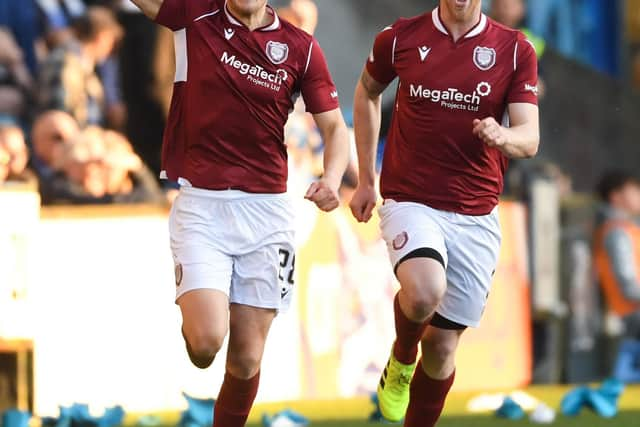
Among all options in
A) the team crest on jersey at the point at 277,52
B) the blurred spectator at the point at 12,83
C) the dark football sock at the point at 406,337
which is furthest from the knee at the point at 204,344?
the blurred spectator at the point at 12,83

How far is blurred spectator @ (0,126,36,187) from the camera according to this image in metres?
10.9

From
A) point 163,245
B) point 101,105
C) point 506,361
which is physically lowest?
point 506,361

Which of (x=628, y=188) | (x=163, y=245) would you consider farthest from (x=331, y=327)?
(x=628, y=188)

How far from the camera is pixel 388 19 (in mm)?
13766

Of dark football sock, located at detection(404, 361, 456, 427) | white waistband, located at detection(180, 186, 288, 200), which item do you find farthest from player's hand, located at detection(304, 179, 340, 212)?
dark football sock, located at detection(404, 361, 456, 427)

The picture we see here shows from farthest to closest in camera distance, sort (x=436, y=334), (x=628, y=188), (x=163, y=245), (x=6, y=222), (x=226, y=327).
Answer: (x=628, y=188)
(x=163, y=245)
(x=6, y=222)
(x=436, y=334)
(x=226, y=327)

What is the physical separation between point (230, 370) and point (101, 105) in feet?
13.9

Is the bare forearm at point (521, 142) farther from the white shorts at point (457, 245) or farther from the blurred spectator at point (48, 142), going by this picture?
the blurred spectator at point (48, 142)

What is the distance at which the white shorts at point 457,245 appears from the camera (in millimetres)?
8047

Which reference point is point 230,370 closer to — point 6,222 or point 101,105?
point 6,222

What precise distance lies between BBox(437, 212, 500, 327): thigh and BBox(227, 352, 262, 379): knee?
1047 millimetres

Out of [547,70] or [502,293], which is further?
[547,70]

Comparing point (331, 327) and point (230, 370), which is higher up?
point (230, 370)

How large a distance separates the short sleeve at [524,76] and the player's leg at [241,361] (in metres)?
1.60
